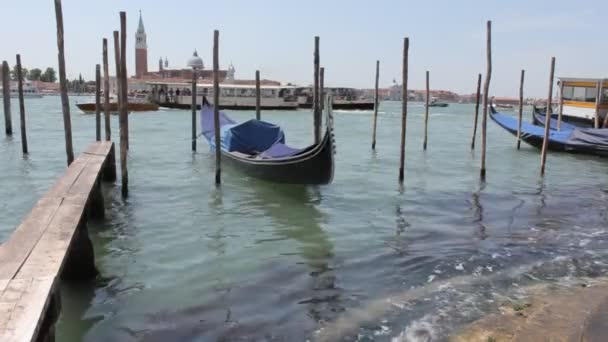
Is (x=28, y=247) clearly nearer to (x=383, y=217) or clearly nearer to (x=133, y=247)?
(x=133, y=247)

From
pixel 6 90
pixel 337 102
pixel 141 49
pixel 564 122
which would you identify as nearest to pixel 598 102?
pixel 564 122

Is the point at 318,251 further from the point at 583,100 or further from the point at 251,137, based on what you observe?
the point at 583,100

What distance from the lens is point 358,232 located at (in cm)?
594

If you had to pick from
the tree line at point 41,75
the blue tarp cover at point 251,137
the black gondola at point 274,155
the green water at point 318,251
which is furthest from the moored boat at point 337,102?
the tree line at point 41,75

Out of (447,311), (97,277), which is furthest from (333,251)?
(97,277)

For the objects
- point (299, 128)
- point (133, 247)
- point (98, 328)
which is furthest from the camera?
point (299, 128)

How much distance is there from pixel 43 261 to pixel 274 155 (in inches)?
231

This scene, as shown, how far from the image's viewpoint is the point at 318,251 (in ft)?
17.0

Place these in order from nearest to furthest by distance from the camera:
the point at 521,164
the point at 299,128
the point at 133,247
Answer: the point at 133,247, the point at 521,164, the point at 299,128

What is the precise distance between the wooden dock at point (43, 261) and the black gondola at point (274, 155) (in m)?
2.75

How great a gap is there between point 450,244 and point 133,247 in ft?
9.76

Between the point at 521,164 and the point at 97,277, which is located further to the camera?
the point at 521,164

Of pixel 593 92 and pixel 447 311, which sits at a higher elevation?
pixel 593 92

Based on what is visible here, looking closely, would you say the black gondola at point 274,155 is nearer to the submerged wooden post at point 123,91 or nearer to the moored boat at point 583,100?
the submerged wooden post at point 123,91
